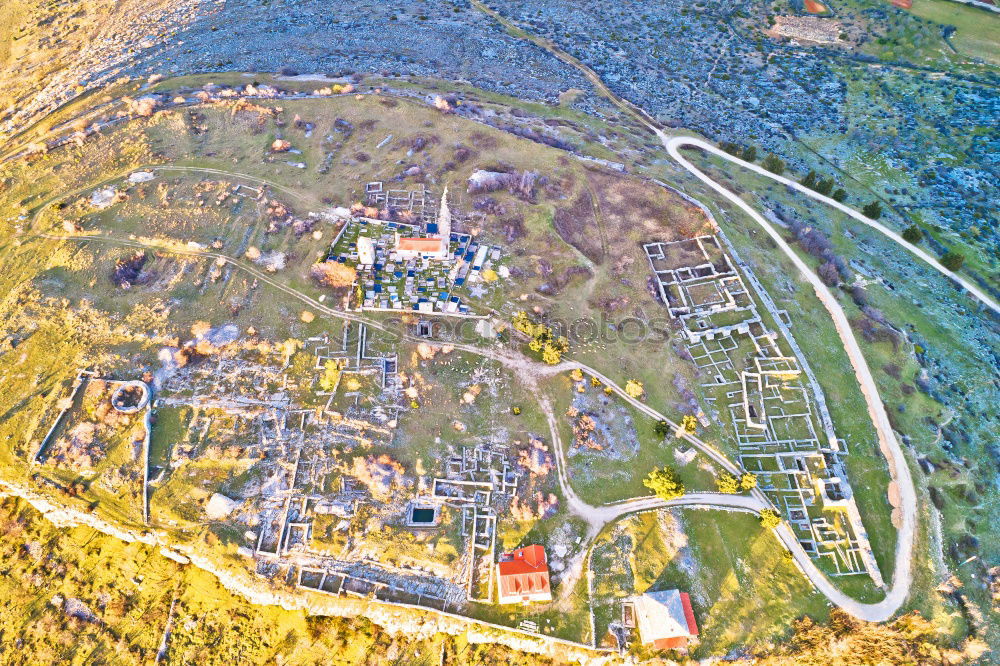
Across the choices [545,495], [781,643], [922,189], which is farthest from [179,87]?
[922,189]

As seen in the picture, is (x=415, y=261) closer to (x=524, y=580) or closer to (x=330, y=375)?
(x=330, y=375)

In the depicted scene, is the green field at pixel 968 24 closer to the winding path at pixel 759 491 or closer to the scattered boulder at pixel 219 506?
the winding path at pixel 759 491

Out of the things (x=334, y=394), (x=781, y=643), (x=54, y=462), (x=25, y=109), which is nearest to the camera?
(x=781, y=643)

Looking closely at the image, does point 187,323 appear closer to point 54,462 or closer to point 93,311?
point 93,311

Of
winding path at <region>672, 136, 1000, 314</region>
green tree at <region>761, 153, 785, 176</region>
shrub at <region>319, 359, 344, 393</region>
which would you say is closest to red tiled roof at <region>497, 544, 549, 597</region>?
shrub at <region>319, 359, 344, 393</region>

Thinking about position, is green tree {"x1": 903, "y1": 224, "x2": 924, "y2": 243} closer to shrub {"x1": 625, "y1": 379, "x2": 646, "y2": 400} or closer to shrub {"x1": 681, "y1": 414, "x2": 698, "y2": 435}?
shrub {"x1": 681, "y1": 414, "x2": 698, "y2": 435}

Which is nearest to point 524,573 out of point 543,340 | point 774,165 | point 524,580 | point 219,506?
point 524,580
